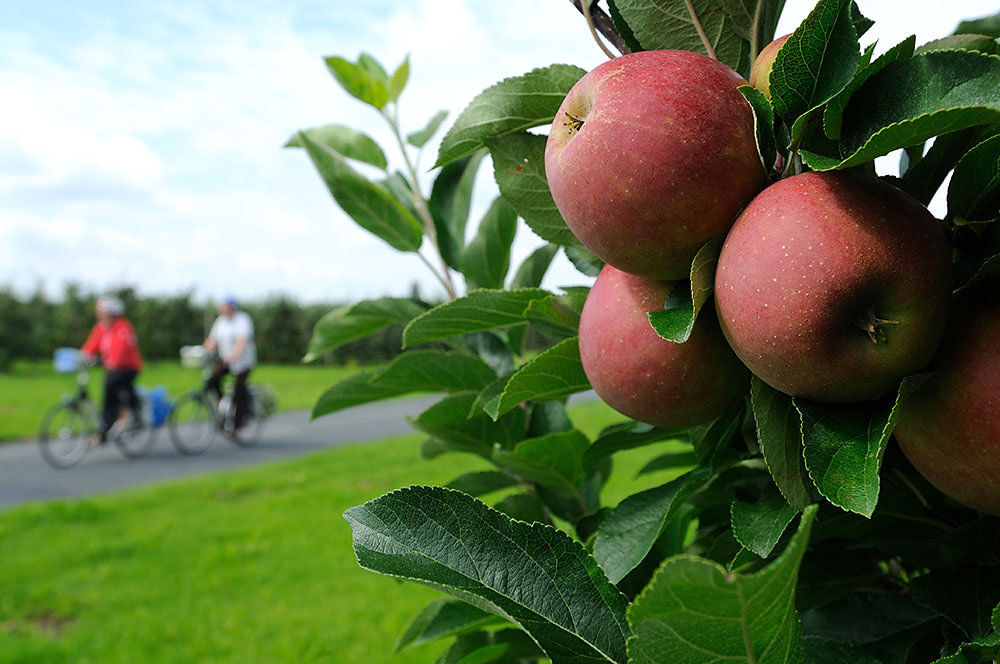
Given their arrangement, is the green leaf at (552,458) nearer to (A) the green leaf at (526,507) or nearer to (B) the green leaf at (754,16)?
(A) the green leaf at (526,507)

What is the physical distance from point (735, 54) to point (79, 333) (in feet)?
95.0

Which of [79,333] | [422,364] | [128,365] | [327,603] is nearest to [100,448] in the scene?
[128,365]

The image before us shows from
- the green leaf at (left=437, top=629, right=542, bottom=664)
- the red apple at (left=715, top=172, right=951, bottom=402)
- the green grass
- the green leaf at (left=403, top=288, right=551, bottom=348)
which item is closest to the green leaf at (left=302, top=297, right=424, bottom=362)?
the green leaf at (left=403, top=288, right=551, bottom=348)

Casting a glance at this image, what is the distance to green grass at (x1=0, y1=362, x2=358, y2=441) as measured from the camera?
1477 cm

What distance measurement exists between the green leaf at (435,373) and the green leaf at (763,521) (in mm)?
484

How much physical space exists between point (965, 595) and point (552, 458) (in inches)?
19.3

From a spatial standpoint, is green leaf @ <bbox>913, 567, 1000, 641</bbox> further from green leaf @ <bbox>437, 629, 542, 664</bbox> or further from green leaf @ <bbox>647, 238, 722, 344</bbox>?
green leaf @ <bbox>437, 629, 542, 664</bbox>

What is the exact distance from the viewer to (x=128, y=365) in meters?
10.8

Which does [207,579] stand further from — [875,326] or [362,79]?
[875,326]

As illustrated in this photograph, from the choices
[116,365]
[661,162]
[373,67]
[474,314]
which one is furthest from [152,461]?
[661,162]

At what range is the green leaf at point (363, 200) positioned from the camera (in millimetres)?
1194

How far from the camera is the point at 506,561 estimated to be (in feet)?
1.99

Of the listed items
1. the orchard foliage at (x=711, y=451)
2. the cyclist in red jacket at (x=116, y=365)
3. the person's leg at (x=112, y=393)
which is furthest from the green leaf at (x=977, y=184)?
the person's leg at (x=112, y=393)

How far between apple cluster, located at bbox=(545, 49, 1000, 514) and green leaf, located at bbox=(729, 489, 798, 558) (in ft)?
0.32
